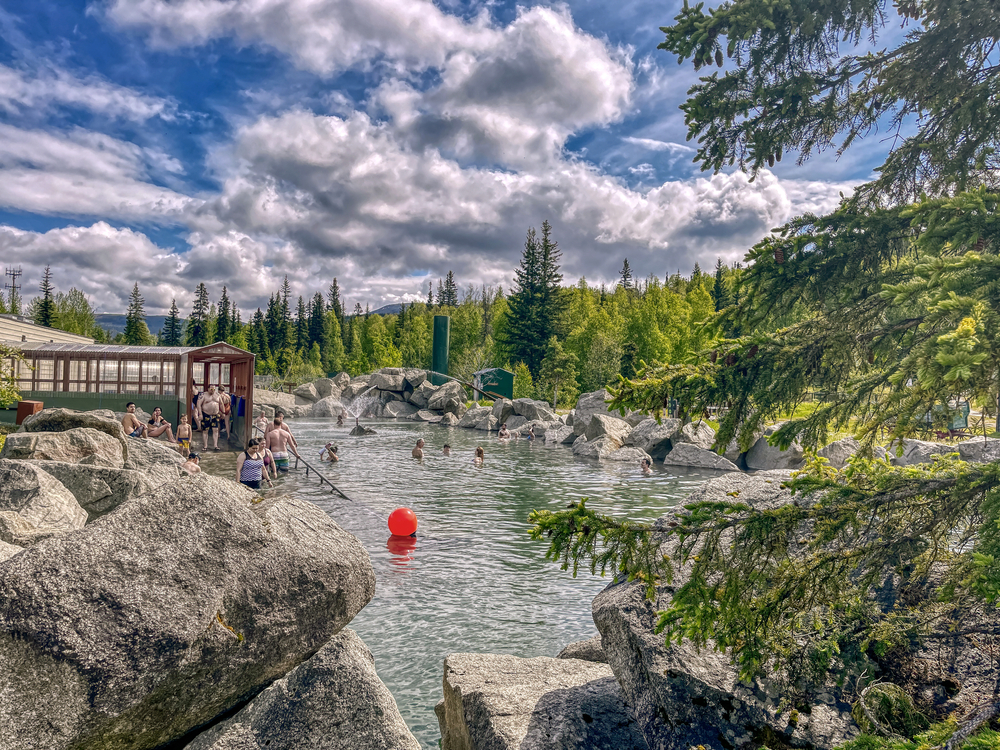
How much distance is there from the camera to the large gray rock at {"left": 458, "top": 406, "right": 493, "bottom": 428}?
42.4 m

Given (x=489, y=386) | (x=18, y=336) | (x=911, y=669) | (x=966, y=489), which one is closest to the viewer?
(x=966, y=489)

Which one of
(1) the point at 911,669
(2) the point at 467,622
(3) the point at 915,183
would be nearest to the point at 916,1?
(3) the point at 915,183

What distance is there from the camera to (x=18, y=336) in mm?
33719

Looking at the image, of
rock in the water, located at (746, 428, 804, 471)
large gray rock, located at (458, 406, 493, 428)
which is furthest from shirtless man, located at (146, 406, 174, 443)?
large gray rock, located at (458, 406, 493, 428)

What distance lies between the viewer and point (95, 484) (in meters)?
8.89

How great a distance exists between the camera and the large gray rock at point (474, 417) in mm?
42384

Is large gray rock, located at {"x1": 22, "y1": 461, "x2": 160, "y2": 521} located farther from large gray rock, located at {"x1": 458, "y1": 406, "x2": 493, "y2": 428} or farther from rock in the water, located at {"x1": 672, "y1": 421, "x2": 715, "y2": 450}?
large gray rock, located at {"x1": 458, "y1": 406, "x2": 493, "y2": 428}

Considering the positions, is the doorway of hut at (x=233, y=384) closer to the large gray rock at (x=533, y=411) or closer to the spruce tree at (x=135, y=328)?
the large gray rock at (x=533, y=411)

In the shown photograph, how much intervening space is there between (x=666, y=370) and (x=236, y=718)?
387cm

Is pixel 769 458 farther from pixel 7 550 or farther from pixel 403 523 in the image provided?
pixel 7 550

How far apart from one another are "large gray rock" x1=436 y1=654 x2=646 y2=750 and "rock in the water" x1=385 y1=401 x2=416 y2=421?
45.5 metres

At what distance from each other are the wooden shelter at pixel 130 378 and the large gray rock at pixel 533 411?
63.5ft

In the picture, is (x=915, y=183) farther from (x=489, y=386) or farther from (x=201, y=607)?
(x=489, y=386)

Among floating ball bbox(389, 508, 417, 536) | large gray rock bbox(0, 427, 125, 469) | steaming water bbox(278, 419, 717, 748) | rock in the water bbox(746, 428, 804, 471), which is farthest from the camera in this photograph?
rock in the water bbox(746, 428, 804, 471)
